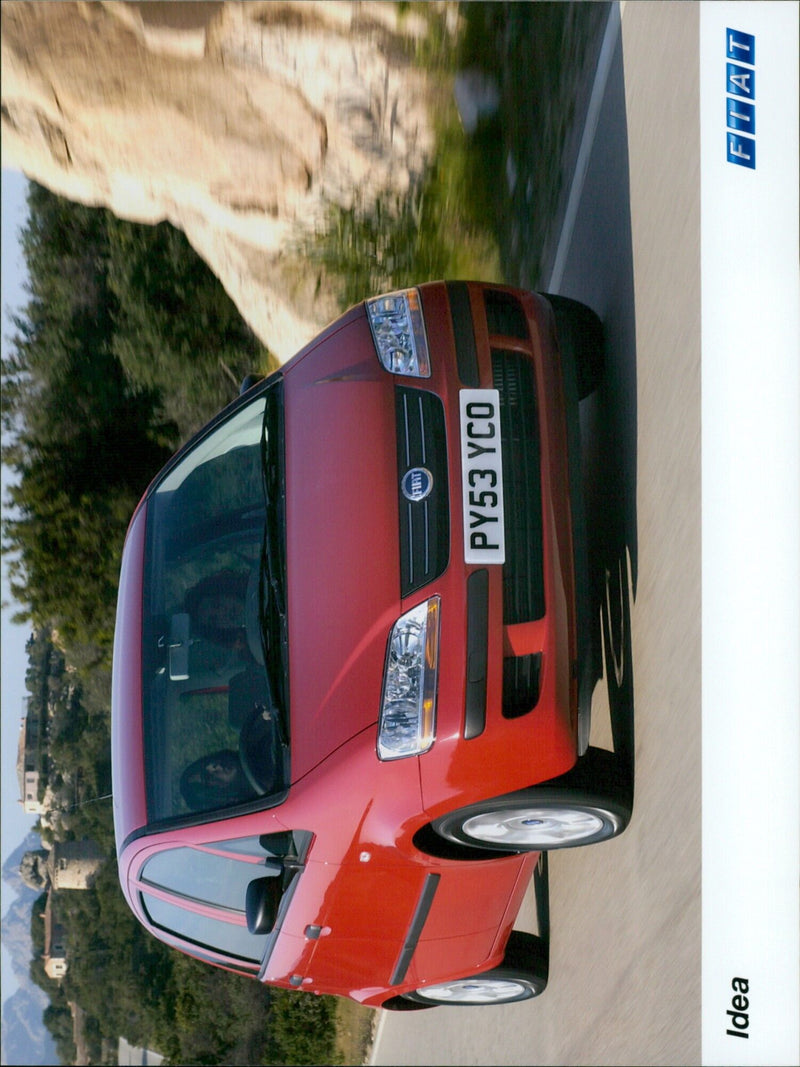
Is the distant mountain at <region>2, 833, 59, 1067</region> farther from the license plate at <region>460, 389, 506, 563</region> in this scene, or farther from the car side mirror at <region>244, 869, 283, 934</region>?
the license plate at <region>460, 389, 506, 563</region>

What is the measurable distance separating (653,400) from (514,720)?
1469 mm

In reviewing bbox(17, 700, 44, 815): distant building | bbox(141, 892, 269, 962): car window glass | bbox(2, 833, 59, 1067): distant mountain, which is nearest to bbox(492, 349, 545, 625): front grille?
bbox(141, 892, 269, 962): car window glass

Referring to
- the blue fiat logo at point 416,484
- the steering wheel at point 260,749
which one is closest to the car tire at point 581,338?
the blue fiat logo at point 416,484

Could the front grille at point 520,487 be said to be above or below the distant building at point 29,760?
above

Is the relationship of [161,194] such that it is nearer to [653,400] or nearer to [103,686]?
[103,686]

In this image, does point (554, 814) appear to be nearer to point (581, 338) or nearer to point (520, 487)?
point (520, 487)

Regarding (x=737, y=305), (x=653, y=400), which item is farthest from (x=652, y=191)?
(x=737, y=305)

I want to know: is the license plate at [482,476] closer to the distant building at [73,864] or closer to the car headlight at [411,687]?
the car headlight at [411,687]

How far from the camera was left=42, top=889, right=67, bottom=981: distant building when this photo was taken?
11.1 metres

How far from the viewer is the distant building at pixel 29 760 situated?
920 cm

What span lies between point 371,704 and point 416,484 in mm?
812

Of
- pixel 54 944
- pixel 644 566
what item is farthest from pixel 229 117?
pixel 54 944

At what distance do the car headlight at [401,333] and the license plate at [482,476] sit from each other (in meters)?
0.26

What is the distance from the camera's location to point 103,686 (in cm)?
969
